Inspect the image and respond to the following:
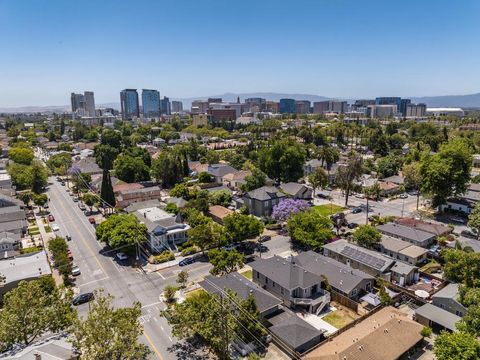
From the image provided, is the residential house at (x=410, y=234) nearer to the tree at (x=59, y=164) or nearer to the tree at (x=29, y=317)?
the tree at (x=29, y=317)

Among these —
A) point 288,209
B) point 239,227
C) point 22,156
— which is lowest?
point 239,227

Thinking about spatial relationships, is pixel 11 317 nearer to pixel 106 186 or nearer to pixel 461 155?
pixel 106 186

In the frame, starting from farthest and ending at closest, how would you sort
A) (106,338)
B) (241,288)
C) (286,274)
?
(286,274)
(241,288)
(106,338)

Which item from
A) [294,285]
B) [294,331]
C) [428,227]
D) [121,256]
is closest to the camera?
[294,331]

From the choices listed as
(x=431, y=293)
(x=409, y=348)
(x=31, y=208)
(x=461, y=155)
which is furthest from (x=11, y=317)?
(x=461, y=155)

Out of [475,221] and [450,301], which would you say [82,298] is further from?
[475,221]

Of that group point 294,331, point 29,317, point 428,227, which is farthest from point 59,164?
point 428,227

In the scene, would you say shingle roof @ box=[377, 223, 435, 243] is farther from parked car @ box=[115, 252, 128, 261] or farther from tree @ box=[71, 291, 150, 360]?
tree @ box=[71, 291, 150, 360]
